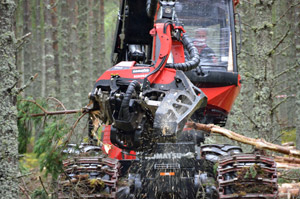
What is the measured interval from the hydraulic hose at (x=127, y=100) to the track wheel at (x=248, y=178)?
1.41m

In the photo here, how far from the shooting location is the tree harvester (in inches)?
214

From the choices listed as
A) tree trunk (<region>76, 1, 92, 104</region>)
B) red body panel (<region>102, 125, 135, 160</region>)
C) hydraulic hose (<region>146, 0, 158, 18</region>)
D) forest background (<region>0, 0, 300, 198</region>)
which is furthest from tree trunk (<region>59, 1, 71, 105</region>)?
hydraulic hose (<region>146, 0, 158, 18</region>)

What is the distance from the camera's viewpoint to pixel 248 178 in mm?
5383

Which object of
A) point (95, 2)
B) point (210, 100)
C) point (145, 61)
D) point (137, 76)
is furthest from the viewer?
point (95, 2)

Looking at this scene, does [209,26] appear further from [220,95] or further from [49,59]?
[49,59]

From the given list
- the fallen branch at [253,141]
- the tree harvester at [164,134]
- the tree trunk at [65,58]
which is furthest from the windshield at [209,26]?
the tree trunk at [65,58]

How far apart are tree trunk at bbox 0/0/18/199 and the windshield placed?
12.3ft

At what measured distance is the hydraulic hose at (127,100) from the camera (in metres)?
5.53

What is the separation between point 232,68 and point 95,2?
1354 centimetres

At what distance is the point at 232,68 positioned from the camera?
7.81 m

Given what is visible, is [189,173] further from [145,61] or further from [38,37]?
[38,37]

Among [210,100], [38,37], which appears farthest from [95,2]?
[210,100]

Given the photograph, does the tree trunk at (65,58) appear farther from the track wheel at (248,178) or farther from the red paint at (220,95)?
the track wheel at (248,178)

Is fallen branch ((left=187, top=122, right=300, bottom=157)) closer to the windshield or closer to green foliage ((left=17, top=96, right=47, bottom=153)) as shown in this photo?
the windshield
